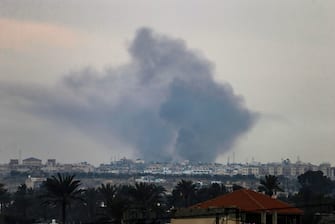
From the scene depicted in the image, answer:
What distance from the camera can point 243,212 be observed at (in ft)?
157

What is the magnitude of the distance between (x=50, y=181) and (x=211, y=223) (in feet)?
98.1

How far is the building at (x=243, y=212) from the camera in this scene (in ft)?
154

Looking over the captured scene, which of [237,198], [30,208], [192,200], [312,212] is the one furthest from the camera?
[30,208]

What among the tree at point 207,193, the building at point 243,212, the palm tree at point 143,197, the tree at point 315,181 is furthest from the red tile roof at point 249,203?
the tree at point 315,181

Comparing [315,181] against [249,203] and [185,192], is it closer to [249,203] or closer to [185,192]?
[185,192]

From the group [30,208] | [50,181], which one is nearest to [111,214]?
[50,181]

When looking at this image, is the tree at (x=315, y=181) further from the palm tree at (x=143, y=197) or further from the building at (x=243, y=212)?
the building at (x=243, y=212)

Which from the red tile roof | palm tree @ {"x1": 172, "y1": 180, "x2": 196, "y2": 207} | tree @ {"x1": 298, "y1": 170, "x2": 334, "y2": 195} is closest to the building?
the red tile roof

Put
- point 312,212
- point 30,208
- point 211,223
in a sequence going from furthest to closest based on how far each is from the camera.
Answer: point 30,208 < point 312,212 < point 211,223

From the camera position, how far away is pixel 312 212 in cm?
8606

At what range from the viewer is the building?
4694 cm

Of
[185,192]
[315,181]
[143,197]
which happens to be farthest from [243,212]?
[315,181]

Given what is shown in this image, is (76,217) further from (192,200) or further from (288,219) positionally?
(288,219)

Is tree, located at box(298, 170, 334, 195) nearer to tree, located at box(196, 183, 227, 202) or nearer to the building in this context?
tree, located at box(196, 183, 227, 202)
